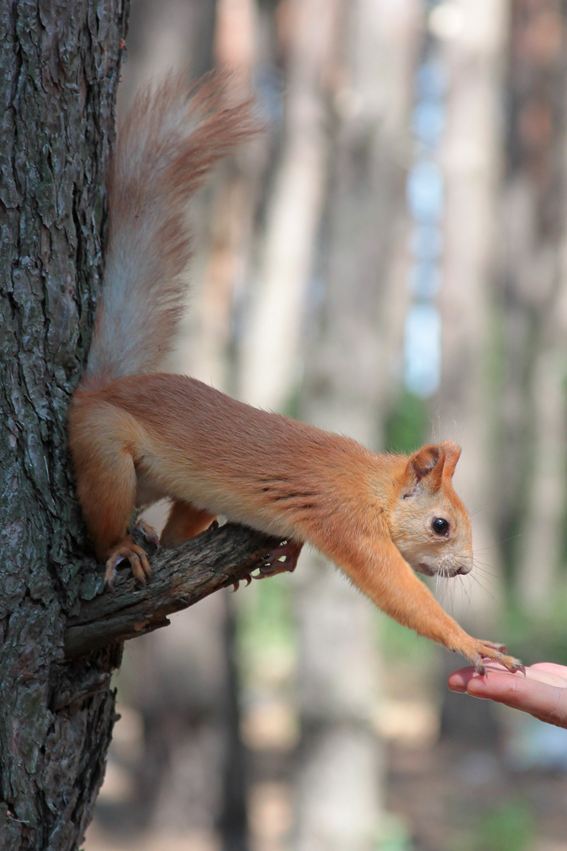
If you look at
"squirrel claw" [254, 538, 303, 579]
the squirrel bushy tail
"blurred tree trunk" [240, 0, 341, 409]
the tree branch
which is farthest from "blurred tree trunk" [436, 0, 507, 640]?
the tree branch

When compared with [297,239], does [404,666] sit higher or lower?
lower

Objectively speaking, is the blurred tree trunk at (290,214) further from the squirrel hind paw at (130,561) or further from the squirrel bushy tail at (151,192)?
the squirrel hind paw at (130,561)

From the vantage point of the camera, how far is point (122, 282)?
2082 mm

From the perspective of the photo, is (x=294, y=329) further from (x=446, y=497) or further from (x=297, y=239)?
(x=446, y=497)

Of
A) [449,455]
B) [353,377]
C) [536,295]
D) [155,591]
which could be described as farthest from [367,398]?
[536,295]

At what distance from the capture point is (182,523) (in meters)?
2.35

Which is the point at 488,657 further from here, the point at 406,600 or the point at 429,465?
the point at 429,465

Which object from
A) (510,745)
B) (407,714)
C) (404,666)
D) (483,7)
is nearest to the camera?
(483,7)

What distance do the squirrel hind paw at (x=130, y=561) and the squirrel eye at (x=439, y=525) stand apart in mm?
876

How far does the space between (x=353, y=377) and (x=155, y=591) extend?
366cm

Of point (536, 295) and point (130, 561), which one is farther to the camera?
point (536, 295)

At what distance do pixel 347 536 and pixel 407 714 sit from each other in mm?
8835

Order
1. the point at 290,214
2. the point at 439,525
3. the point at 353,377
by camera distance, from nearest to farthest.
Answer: the point at 439,525 → the point at 353,377 → the point at 290,214

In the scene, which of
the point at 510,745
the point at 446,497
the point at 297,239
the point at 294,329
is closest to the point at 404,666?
the point at 510,745
